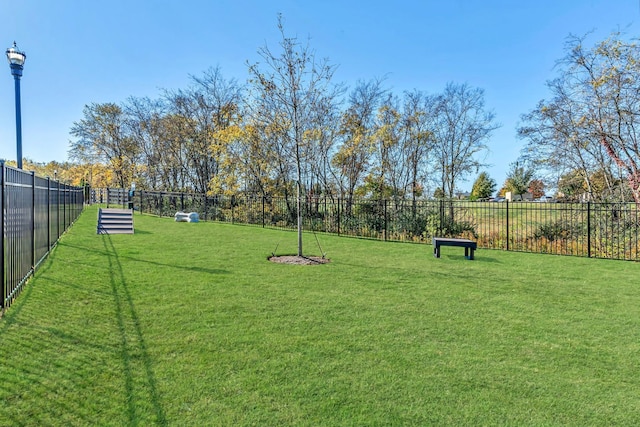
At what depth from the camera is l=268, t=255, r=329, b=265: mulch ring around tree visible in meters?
7.77

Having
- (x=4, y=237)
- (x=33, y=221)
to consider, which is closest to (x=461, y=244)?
(x=4, y=237)

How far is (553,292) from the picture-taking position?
5.68 metres

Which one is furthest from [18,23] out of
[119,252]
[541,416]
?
[541,416]

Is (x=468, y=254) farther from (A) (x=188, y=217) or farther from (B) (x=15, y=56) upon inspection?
(A) (x=188, y=217)

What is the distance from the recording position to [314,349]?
3342 mm

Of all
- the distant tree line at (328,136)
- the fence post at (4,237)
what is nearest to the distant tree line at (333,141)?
the distant tree line at (328,136)

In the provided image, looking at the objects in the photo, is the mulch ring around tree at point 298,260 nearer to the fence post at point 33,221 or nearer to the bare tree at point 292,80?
the bare tree at point 292,80

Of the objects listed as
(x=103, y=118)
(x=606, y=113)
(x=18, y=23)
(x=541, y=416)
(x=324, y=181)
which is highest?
(x=103, y=118)

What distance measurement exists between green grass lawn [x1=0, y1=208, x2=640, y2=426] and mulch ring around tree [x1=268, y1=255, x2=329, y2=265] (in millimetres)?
1195

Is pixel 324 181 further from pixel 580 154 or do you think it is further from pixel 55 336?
pixel 55 336

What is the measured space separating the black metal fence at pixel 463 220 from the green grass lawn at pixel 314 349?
4655mm

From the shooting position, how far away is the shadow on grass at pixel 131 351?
2375 millimetres

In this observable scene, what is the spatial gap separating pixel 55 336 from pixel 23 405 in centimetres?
125

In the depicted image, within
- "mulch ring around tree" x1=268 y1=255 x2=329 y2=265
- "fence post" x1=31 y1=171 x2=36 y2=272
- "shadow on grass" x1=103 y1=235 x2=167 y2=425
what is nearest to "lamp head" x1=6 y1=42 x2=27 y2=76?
"fence post" x1=31 y1=171 x2=36 y2=272
